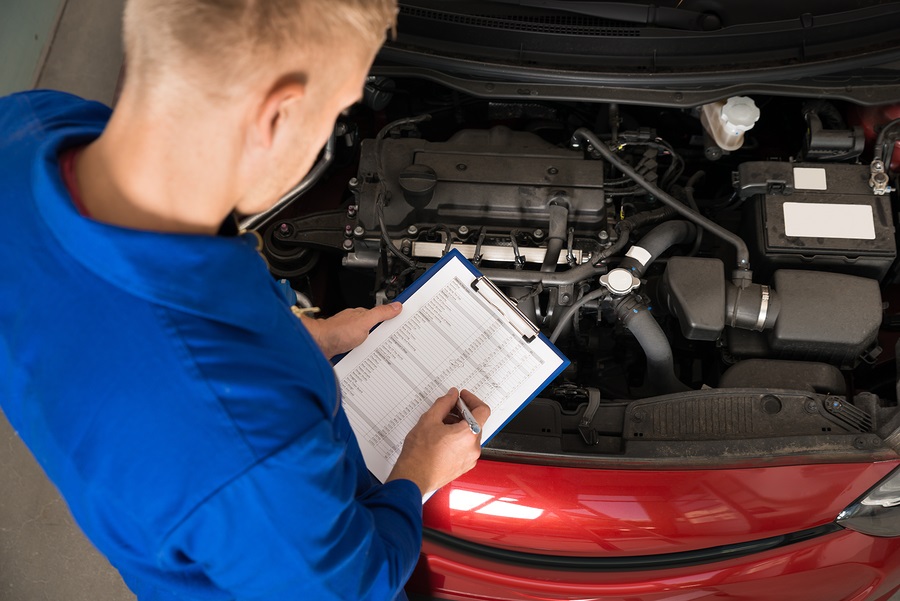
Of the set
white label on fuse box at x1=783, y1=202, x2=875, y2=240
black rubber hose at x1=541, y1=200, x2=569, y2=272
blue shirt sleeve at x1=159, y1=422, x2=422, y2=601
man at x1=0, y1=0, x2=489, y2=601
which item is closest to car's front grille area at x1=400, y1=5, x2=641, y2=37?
black rubber hose at x1=541, y1=200, x2=569, y2=272

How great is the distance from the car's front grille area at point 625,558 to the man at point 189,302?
793mm

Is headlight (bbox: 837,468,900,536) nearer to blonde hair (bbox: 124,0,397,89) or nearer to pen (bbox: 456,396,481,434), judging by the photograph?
pen (bbox: 456,396,481,434)

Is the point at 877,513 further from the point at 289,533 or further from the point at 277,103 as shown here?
the point at 277,103

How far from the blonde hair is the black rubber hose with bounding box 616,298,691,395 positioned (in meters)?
1.19

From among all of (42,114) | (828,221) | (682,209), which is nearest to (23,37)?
(42,114)

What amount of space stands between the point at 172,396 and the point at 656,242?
4.60 feet

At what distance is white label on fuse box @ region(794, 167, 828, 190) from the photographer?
1949 millimetres

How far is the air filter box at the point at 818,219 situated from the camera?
1888 mm

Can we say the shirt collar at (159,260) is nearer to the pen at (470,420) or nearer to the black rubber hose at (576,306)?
the pen at (470,420)

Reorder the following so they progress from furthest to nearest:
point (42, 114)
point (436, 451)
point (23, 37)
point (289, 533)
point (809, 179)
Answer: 1. point (23, 37)
2. point (809, 179)
3. point (436, 451)
4. point (42, 114)
5. point (289, 533)

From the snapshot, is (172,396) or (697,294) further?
(697,294)

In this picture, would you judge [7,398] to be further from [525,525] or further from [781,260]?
[781,260]

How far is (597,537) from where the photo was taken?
1.65 metres

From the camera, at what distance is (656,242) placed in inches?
75.4
